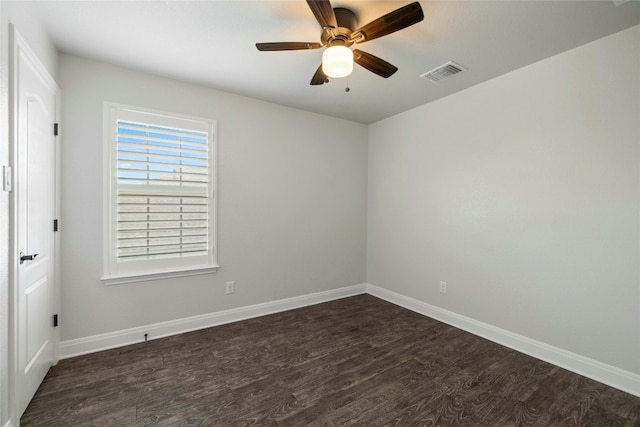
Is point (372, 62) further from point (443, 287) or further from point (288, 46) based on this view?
point (443, 287)

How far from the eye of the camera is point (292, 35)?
2146 mm

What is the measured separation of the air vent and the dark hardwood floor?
2628 mm

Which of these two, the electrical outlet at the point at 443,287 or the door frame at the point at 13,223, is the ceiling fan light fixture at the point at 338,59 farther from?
the electrical outlet at the point at 443,287

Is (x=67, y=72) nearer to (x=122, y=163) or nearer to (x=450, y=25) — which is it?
(x=122, y=163)

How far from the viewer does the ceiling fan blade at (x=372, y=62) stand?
195 centimetres

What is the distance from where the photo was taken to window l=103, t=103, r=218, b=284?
2.61 m

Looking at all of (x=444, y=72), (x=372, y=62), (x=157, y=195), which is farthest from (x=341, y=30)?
(x=157, y=195)

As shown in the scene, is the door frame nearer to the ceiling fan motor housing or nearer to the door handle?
the door handle

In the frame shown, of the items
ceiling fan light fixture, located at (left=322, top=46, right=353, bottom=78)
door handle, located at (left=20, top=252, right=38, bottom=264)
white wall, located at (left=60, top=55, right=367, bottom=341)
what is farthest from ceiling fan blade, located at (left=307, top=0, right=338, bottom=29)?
door handle, located at (left=20, top=252, right=38, bottom=264)

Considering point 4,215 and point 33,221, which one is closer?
point 4,215

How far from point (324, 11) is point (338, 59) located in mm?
301

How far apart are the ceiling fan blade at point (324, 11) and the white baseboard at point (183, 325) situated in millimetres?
2950

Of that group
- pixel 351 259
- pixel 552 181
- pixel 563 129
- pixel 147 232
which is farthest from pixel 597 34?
pixel 147 232

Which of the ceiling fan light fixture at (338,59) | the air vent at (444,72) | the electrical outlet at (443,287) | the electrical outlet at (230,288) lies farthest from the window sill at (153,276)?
the air vent at (444,72)
